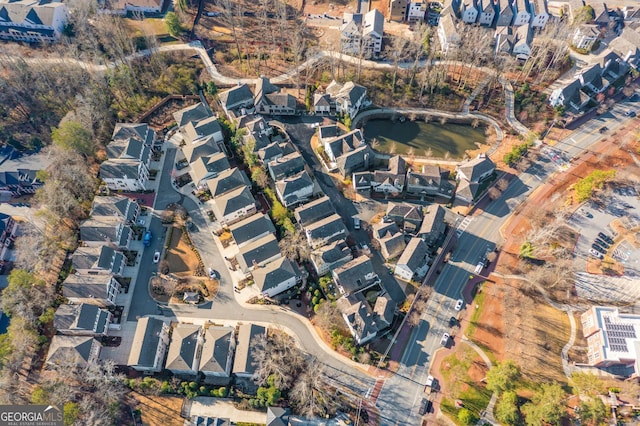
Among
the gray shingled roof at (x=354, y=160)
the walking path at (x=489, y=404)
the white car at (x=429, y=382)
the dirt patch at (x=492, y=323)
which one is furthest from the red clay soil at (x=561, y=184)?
the gray shingled roof at (x=354, y=160)

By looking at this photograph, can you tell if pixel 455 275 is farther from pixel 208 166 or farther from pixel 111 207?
pixel 111 207

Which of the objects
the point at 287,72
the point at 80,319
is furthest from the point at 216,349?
the point at 287,72

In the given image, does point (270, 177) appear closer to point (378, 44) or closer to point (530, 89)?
point (378, 44)

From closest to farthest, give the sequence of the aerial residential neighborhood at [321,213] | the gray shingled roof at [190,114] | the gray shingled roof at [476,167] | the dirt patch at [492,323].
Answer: the aerial residential neighborhood at [321,213]
the dirt patch at [492,323]
the gray shingled roof at [476,167]
the gray shingled roof at [190,114]

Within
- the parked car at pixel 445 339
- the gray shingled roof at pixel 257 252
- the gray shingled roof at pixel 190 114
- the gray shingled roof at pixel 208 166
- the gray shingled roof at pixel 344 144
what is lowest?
the parked car at pixel 445 339

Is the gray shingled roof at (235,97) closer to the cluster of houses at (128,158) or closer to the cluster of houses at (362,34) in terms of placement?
the cluster of houses at (128,158)
